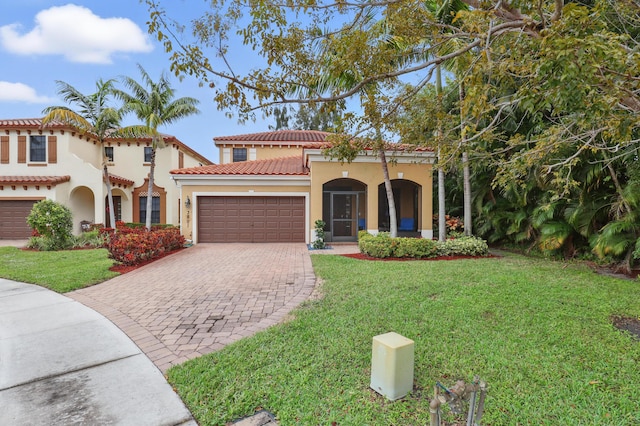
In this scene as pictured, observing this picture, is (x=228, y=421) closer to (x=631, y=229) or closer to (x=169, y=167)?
(x=631, y=229)

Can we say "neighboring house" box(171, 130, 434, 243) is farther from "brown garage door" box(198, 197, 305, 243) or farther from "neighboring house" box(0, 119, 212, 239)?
"neighboring house" box(0, 119, 212, 239)

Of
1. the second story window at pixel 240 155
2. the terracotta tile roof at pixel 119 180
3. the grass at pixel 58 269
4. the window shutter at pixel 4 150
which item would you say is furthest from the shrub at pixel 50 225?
the second story window at pixel 240 155

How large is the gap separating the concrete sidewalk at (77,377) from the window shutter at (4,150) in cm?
1871

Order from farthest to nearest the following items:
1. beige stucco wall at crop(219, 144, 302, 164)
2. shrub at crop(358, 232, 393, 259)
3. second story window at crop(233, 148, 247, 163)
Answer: second story window at crop(233, 148, 247, 163) → beige stucco wall at crop(219, 144, 302, 164) → shrub at crop(358, 232, 393, 259)

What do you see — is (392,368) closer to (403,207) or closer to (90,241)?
(403,207)

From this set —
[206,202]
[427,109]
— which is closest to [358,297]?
[427,109]

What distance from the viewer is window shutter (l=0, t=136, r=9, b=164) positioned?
17.8 metres

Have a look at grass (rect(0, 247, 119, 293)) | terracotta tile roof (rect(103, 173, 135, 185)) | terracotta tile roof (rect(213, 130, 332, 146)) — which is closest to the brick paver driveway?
grass (rect(0, 247, 119, 293))

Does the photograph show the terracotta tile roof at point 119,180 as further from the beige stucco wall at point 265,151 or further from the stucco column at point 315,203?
the stucco column at point 315,203

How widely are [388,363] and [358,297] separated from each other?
114 inches

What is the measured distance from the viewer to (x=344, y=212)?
50.6 ft

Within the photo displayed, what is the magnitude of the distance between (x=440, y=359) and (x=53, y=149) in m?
22.5

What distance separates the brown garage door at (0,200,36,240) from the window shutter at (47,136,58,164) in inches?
101

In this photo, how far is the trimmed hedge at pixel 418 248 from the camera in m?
10.2
